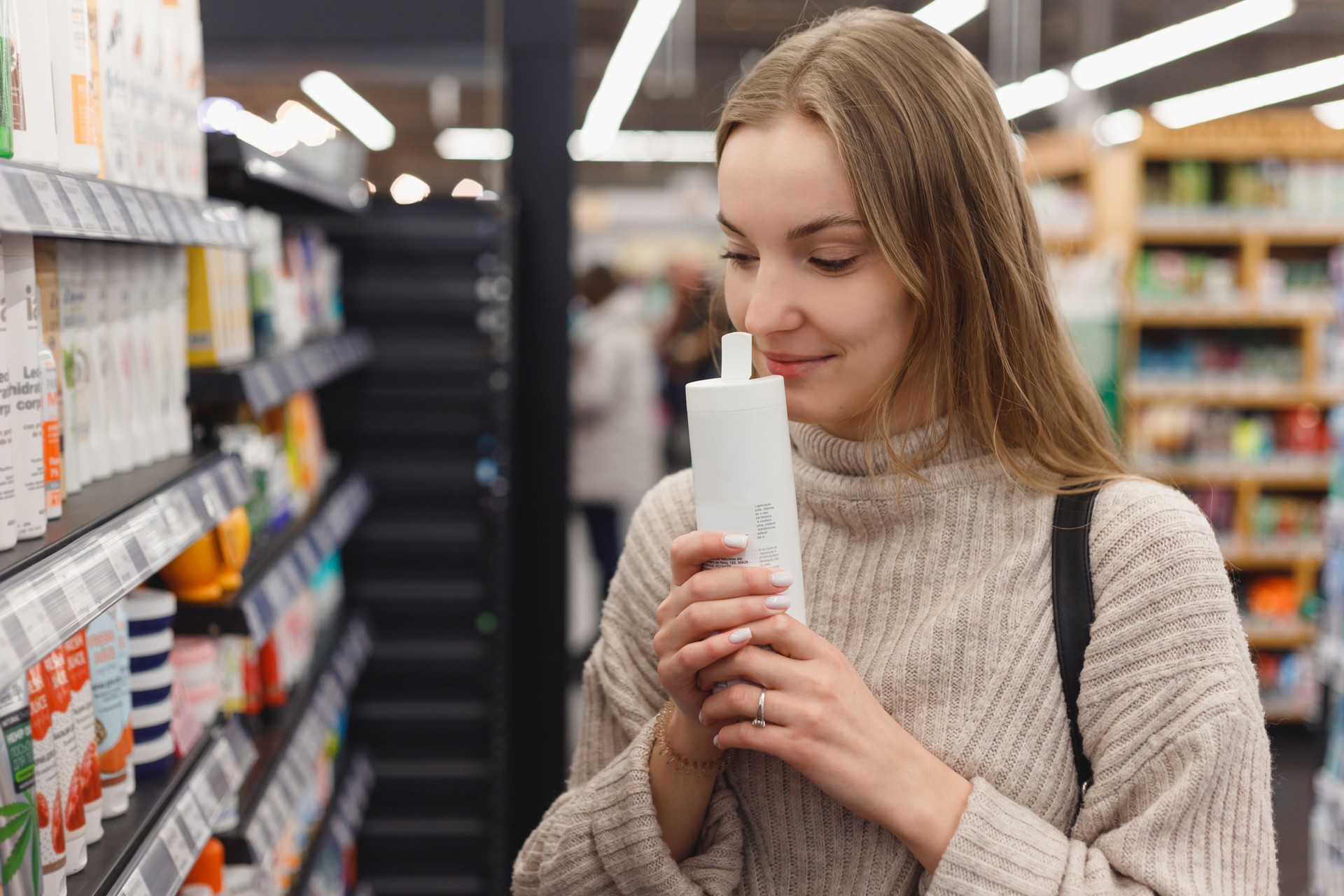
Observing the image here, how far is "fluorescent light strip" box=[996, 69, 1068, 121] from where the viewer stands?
875 cm

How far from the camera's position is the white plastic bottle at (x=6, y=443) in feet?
3.67

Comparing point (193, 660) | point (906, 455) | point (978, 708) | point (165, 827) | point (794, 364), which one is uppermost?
point (794, 364)

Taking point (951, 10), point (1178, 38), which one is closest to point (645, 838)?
point (951, 10)

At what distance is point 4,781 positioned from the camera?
1.07 m

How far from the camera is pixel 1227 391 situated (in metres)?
6.11

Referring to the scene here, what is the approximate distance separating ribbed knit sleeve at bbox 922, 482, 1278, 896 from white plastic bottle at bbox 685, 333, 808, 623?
12.2 inches

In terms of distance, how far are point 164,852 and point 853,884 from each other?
82 cm

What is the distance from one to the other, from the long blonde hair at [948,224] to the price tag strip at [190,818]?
37.8 inches

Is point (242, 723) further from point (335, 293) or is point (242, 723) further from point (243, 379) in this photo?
point (335, 293)

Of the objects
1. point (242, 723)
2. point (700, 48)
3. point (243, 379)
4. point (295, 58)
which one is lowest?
point (242, 723)

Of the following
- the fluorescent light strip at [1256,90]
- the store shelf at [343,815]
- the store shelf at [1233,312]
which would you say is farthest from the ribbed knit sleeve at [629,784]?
the fluorescent light strip at [1256,90]

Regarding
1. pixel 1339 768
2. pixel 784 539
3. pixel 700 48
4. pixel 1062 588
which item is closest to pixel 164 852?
pixel 784 539

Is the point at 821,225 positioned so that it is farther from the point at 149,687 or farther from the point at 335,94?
the point at 335,94

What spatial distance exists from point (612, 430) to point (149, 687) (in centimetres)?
464
